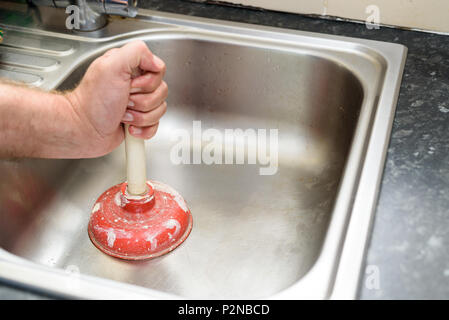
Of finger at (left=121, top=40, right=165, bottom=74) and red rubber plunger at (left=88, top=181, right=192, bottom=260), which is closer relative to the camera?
finger at (left=121, top=40, right=165, bottom=74)

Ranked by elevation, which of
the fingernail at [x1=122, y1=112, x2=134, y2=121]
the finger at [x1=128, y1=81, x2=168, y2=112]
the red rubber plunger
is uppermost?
the finger at [x1=128, y1=81, x2=168, y2=112]

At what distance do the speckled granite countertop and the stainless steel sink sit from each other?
1.1 inches

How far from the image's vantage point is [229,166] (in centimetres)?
93

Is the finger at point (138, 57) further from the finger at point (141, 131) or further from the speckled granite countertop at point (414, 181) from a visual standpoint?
the speckled granite countertop at point (414, 181)

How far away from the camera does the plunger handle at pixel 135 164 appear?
0.69 meters

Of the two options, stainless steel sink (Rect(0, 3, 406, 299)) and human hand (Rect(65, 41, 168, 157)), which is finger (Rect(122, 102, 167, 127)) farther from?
stainless steel sink (Rect(0, 3, 406, 299))

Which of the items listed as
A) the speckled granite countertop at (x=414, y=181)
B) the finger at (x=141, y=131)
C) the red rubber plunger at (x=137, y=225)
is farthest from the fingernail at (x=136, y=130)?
the speckled granite countertop at (x=414, y=181)

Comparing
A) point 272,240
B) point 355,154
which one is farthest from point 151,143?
point 355,154

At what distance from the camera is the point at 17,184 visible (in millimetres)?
729

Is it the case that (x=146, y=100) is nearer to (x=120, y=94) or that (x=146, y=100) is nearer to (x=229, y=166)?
(x=120, y=94)

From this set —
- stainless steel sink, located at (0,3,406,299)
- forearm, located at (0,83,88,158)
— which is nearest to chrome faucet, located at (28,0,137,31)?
stainless steel sink, located at (0,3,406,299)

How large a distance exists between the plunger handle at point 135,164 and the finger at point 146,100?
0.14ft

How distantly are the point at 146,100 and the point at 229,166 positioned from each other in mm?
328

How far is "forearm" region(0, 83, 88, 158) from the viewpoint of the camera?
66 centimetres
